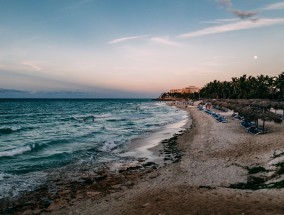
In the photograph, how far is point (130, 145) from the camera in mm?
29812

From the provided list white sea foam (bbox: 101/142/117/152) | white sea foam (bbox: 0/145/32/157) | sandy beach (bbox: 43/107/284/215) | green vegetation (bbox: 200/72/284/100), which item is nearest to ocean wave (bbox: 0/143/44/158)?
white sea foam (bbox: 0/145/32/157)

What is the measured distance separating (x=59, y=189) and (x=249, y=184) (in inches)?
392

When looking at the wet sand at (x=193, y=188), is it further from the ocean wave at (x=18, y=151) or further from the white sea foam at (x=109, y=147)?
the ocean wave at (x=18, y=151)

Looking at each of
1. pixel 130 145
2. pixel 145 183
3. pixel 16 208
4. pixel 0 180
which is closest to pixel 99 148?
pixel 130 145

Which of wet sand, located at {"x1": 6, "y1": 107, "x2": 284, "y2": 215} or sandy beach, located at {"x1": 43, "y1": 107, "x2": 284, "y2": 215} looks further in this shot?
wet sand, located at {"x1": 6, "y1": 107, "x2": 284, "y2": 215}

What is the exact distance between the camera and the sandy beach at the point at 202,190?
10.6 meters

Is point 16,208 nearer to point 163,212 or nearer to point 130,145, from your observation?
point 163,212

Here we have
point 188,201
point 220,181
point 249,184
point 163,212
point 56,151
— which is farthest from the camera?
point 56,151

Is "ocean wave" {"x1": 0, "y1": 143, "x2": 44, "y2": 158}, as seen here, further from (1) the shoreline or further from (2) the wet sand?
(2) the wet sand

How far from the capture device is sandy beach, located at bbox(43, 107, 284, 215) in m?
10.6

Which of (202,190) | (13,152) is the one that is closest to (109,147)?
(13,152)

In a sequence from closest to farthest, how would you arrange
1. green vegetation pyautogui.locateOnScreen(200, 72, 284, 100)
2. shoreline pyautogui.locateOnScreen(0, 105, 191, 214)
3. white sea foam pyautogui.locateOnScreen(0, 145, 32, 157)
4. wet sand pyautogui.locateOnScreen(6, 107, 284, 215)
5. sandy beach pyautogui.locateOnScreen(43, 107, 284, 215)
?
sandy beach pyautogui.locateOnScreen(43, 107, 284, 215) → wet sand pyautogui.locateOnScreen(6, 107, 284, 215) → shoreline pyautogui.locateOnScreen(0, 105, 191, 214) → white sea foam pyautogui.locateOnScreen(0, 145, 32, 157) → green vegetation pyautogui.locateOnScreen(200, 72, 284, 100)

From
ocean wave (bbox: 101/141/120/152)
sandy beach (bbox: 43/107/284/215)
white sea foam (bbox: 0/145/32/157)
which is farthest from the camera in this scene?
ocean wave (bbox: 101/141/120/152)

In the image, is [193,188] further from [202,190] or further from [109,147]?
[109,147]
